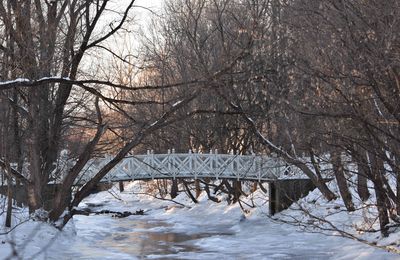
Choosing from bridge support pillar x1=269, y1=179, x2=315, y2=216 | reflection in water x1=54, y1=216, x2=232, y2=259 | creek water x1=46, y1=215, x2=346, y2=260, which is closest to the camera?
creek water x1=46, y1=215, x2=346, y2=260

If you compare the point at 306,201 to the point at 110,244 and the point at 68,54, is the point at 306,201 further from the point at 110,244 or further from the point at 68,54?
the point at 68,54

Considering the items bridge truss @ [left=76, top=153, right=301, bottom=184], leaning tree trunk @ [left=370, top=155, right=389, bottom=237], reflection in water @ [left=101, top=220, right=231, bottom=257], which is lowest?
reflection in water @ [left=101, top=220, right=231, bottom=257]

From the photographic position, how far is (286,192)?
2131 cm

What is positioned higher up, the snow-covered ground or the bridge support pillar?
the bridge support pillar

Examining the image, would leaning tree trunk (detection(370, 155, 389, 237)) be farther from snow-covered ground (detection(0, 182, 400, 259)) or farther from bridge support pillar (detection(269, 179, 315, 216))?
bridge support pillar (detection(269, 179, 315, 216))

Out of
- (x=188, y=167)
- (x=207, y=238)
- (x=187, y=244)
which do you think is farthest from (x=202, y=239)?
(x=188, y=167)

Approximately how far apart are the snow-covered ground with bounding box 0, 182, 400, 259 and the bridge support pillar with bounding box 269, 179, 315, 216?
804mm

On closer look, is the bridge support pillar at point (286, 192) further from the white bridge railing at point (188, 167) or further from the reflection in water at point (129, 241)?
the reflection in water at point (129, 241)

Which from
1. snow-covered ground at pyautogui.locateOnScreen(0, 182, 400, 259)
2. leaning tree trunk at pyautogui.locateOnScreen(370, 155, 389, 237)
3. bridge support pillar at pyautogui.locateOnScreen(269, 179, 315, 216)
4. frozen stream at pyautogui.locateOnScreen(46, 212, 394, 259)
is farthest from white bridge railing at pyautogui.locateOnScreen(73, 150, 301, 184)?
leaning tree trunk at pyautogui.locateOnScreen(370, 155, 389, 237)

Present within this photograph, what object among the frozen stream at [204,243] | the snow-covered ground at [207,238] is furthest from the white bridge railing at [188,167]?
the frozen stream at [204,243]

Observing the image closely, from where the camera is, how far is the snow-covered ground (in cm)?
1321

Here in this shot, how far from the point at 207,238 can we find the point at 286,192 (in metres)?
4.06

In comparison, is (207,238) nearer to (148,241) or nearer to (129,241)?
(148,241)

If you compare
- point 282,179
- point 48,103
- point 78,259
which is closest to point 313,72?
point 78,259
